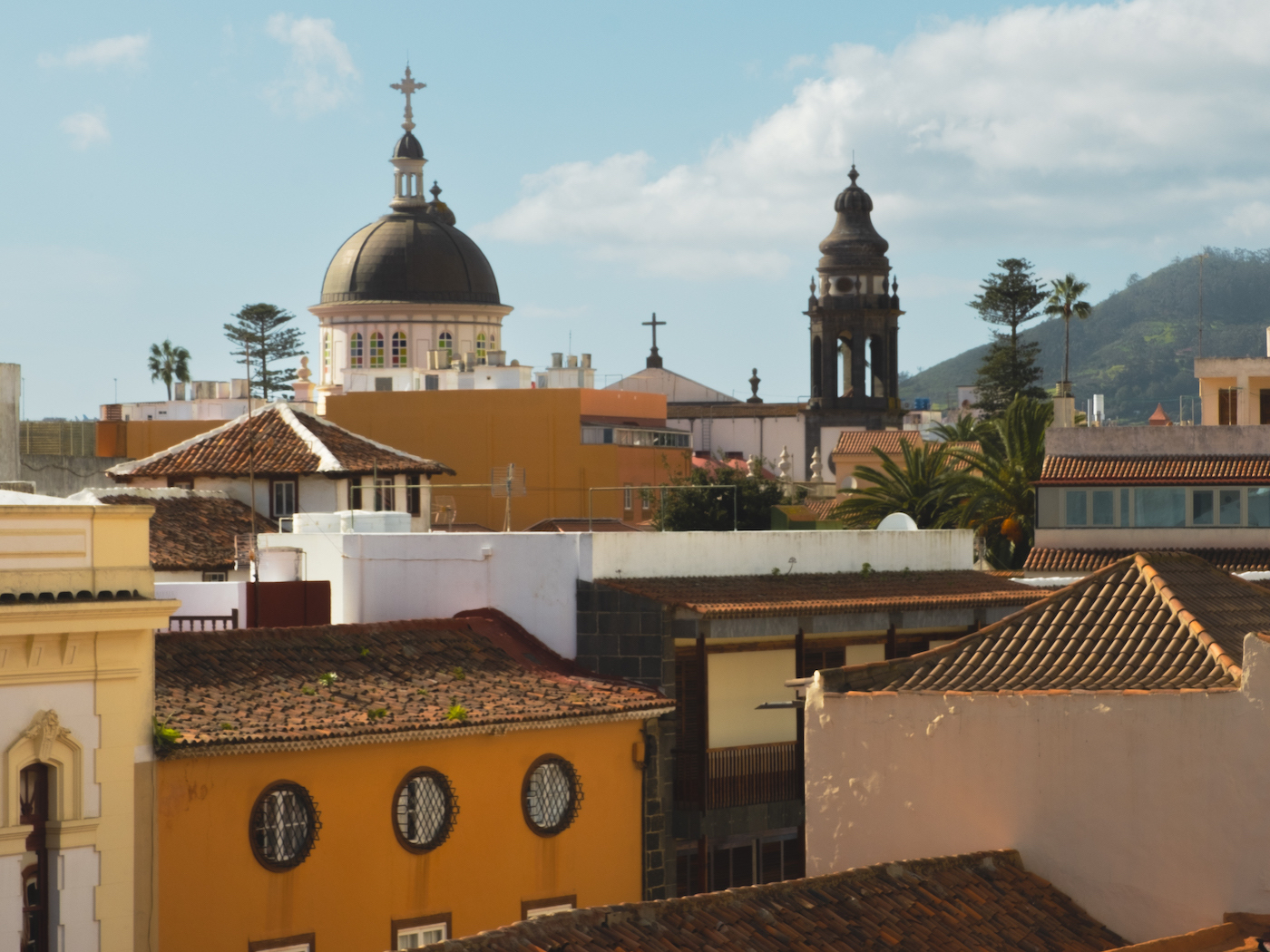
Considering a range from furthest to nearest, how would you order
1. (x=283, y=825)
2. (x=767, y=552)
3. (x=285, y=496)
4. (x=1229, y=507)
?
(x=285, y=496) < (x=1229, y=507) < (x=767, y=552) < (x=283, y=825)

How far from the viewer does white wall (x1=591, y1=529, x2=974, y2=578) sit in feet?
82.7

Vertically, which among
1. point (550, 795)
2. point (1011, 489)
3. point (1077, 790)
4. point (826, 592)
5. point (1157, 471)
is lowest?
point (550, 795)

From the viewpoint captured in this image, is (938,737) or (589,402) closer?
(938,737)

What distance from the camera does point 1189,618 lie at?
16.9 meters

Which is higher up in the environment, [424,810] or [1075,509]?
[1075,509]

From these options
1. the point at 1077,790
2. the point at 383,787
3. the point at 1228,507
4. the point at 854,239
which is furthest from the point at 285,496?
the point at 854,239

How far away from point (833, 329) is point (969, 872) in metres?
66.5

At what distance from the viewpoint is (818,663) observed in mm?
26422

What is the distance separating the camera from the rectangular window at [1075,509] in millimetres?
37719

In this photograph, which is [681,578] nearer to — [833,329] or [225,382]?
[225,382]

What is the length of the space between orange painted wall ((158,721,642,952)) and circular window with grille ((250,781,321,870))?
83 mm

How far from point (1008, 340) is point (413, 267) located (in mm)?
23354

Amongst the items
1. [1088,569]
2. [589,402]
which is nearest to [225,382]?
[589,402]

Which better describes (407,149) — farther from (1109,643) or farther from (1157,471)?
(1109,643)
